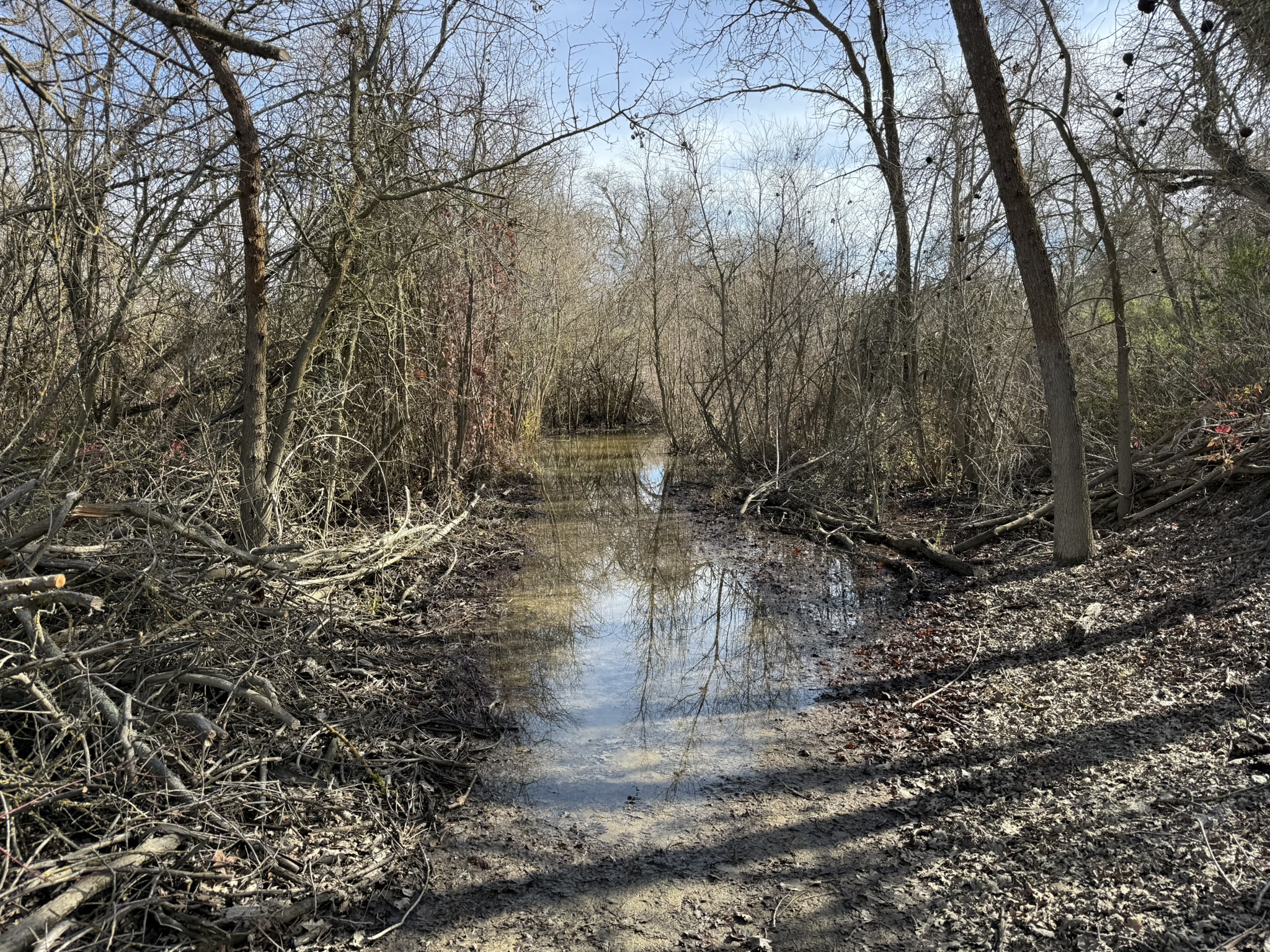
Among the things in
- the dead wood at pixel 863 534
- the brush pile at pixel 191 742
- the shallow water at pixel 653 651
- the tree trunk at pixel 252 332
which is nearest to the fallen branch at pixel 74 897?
the brush pile at pixel 191 742

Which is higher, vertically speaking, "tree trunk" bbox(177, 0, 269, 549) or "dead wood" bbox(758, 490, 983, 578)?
"tree trunk" bbox(177, 0, 269, 549)

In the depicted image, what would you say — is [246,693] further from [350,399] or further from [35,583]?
[350,399]

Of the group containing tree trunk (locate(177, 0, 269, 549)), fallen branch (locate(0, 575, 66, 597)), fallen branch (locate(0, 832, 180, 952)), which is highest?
tree trunk (locate(177, 0, 269, 549))

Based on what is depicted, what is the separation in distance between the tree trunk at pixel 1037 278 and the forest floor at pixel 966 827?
51.0 inches

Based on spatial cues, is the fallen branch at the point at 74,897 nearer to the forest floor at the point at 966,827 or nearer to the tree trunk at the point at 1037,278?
the forest floor at the point at 966,827

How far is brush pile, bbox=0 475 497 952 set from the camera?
2857 mm

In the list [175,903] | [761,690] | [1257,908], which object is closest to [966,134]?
[761,690]

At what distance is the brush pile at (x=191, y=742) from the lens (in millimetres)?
2857

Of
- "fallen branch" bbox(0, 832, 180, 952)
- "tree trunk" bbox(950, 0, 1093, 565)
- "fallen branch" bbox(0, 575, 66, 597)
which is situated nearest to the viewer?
"fallen branch" bbox(0, 832, 180, 952)

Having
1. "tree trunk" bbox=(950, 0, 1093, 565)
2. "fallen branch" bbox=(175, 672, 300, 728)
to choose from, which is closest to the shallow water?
"fallen branch" bbox=(175, 672, 300, 728)

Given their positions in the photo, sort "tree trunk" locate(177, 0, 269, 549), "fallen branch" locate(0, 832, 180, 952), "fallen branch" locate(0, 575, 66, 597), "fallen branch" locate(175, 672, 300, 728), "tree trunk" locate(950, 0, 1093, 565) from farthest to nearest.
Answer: "tree trunk" locate(950, 0, 1093, 565) → "tree trunk" locate(177, 0, 269, 549) → "fallen branch" locate(175, 672, 300, 728) → "fallen branch" locate(0, 575, 66, 597) → "fallen branch" locate(0, 832, 180, 952)

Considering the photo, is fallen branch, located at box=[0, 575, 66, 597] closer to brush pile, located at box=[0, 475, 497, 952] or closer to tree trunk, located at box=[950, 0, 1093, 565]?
brush pile, located at box=[0, 475, 497, 952]

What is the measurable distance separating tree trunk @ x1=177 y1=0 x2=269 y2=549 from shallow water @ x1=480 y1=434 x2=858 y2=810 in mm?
2102

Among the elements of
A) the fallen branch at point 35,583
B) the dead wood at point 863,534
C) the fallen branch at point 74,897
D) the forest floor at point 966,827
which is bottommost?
the forest floor at point 966,827
